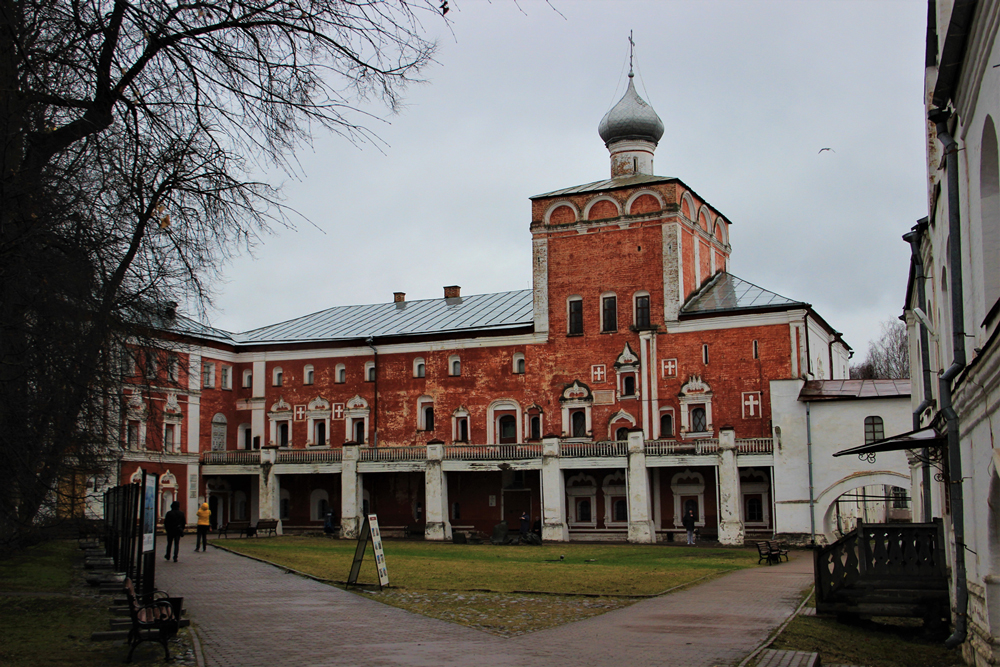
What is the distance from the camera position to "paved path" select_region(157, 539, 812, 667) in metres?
10.7

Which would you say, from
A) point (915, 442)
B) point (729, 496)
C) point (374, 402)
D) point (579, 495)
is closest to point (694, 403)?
point (729, 496)

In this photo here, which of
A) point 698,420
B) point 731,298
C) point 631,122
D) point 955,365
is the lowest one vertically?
point 955,365

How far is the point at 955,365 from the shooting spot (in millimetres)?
10695

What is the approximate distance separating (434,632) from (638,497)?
25.3m

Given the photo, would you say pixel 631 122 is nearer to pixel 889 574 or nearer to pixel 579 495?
pixel 579 495

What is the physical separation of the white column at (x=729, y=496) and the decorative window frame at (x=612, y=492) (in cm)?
487

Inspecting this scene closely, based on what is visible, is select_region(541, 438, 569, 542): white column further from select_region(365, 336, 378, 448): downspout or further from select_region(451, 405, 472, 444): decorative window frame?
select_region(365, 336, 378, 448): downspout

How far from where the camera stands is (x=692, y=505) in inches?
1511

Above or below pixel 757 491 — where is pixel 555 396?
above

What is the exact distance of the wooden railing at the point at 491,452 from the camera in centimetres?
3947

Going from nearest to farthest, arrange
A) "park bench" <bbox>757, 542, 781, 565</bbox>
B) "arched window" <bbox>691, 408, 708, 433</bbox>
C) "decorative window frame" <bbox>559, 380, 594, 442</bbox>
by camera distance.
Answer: "park bench" <bbox>757, 542, 781, 565</bbox>, "arched window" <bbox>691, 408, 708, 433</bbox>, "decorative window frame" <bbox>559, 380, 594, 442</bbox>

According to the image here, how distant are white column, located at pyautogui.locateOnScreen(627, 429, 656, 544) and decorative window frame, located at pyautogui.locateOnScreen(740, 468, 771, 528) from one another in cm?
353

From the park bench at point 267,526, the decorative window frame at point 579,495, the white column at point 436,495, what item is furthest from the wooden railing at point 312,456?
the decorative window frame at point 579,495

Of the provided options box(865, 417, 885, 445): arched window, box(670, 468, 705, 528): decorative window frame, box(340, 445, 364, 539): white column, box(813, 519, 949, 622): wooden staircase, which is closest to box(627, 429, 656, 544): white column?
box(670, 468, 705, 528): decorative window frame
